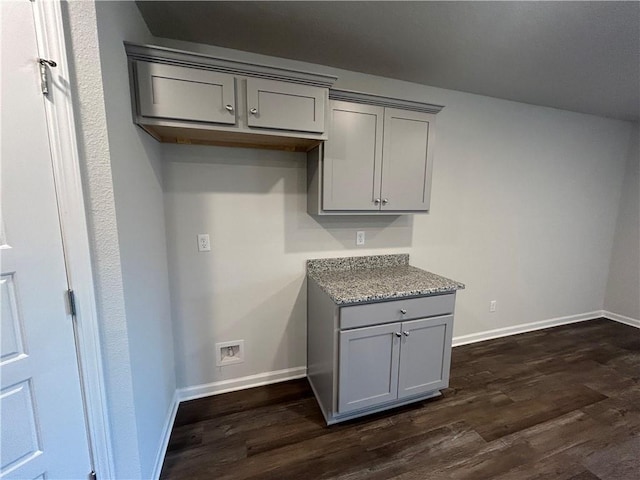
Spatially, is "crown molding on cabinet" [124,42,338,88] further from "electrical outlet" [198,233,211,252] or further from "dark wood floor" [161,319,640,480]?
"dark wood floor" [161,319,640,480]

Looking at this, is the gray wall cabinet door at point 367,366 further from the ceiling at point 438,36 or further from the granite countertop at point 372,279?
the ceiling at point 438,36

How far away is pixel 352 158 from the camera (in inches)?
73.6

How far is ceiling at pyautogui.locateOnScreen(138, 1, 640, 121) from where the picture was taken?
1439mm

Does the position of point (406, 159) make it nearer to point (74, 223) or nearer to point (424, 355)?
point (424, 355)

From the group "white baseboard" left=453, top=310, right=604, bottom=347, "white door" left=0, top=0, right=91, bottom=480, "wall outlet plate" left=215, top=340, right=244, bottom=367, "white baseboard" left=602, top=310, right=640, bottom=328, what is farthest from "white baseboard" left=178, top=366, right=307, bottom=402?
"white baseboard" left=602, top=310, right=640, bottom=328

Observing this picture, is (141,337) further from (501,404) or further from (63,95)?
(501,404)

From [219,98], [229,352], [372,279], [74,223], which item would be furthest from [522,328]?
[74,223]

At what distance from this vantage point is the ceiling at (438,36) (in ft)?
4.72

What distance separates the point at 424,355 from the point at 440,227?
1213mm

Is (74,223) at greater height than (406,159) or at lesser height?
lesser

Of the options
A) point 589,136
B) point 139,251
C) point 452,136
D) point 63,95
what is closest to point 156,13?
point 63,95

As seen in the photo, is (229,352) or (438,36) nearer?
(438,36)

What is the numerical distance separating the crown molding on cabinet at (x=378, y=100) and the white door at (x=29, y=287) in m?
1.38

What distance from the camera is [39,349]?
0.97 m
